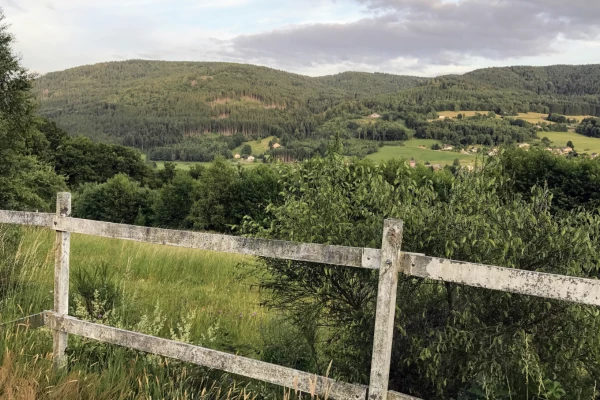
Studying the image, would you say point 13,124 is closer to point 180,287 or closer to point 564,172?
point 180,287

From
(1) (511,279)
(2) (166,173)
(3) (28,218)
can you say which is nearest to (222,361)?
(1) (511,279)

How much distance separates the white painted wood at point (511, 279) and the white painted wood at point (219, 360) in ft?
2.81

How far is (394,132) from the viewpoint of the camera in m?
131

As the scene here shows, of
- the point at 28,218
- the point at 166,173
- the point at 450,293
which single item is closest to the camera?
the point at 450,293

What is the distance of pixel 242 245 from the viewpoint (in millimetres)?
3225

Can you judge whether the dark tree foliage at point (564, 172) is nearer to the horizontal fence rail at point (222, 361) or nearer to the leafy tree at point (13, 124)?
the leafy tree at point (13, 124)

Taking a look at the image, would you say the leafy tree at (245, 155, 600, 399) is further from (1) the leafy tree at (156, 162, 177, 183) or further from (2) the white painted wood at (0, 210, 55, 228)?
(1) the leafy tree at (156, 162, 177, 183)

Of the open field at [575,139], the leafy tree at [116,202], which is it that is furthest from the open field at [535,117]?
the leafy tree at [116,202]

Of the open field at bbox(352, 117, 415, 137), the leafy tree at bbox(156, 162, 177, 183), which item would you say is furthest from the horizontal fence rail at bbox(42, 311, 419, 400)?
the open field at bbox(352, 117, 415, 137)

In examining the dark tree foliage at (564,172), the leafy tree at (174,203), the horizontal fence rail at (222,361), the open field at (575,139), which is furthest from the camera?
the open field at (575,139)

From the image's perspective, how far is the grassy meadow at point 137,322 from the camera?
11.0 ft

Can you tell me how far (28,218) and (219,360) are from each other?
2246mm

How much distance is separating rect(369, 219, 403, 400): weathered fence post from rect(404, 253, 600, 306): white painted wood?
0.10 m

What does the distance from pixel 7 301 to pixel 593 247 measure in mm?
5592
